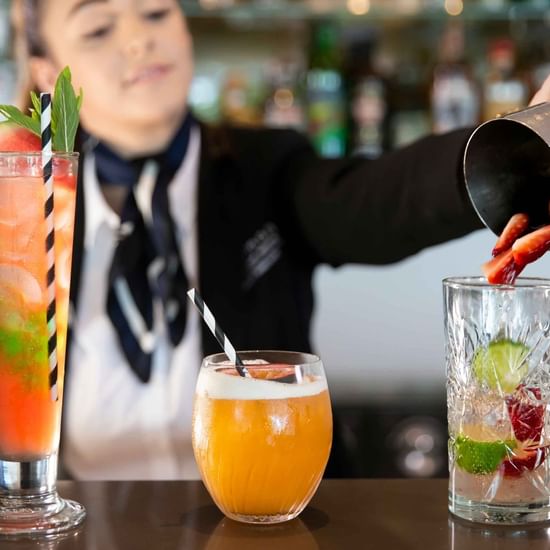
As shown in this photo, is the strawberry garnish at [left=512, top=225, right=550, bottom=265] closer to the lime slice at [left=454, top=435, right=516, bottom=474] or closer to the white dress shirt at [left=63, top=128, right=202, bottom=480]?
the lime slice at [left=454, top=435, right=516, bottom=474]

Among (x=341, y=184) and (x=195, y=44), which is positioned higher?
(x=195, y=44)

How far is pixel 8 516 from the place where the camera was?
0.84 m

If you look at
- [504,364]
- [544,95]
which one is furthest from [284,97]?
[504,364]

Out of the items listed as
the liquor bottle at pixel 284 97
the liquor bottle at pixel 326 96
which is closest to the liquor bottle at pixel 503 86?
the liquor bottle at pixel 326 96

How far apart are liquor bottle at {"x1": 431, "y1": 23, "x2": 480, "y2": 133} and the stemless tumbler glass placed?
80.3 inches

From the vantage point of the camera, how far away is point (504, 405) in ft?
2.74

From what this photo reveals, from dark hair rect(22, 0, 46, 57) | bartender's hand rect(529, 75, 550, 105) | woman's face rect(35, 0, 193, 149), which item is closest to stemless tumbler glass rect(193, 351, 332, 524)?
bartender's hand rect(529, 75, 550, 105)

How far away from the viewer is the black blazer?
1807 mm

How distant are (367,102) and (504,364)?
81.9 inches

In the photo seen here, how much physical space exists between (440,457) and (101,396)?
114 cm

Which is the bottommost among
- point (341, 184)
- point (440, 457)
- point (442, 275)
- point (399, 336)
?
point (440, 457)

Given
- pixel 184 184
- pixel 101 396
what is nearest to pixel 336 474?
pixel 101 396

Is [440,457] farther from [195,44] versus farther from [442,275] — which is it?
[195,44]

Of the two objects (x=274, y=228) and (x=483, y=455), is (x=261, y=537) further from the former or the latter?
(x=274, y=228)
